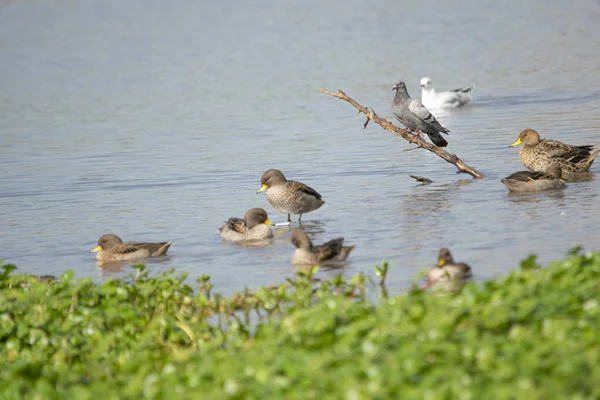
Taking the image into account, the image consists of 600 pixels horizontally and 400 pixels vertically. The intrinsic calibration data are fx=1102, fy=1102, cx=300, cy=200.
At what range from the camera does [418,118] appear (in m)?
16.8

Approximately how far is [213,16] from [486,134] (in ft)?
103

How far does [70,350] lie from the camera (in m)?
8.05

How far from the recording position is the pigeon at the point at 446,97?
82.2 ft

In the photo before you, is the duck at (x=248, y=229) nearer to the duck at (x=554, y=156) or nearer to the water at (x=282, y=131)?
the water at (x=282, y=131)

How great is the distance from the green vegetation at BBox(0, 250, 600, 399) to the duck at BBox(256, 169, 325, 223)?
440cm

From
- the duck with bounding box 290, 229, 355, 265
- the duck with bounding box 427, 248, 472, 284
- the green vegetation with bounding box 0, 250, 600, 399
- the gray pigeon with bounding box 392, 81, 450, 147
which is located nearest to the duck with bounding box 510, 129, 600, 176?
the gray pigeon with bounding box 392, 81, 450, 147

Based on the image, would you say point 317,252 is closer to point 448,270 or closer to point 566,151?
point 448,270

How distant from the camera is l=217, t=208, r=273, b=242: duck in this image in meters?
12.8

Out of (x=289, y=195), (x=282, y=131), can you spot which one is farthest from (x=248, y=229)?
(x=282, y=131)

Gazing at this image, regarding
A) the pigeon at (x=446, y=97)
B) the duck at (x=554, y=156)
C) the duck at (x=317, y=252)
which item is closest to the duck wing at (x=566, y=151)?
the duck at (x=554, y=156)

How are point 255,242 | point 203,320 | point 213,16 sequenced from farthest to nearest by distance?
point 213,16 < point 255,242 < point 203,320

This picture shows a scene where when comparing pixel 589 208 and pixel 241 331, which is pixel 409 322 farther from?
pixel 589 208

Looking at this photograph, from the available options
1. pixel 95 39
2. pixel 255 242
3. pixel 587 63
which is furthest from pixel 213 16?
pixel 255 242

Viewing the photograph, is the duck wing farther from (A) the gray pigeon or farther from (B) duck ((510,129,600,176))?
(A) the gray pigeon
